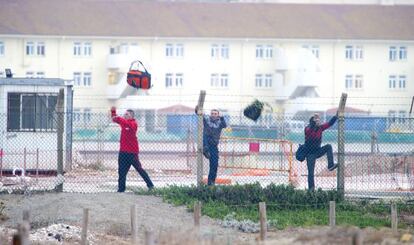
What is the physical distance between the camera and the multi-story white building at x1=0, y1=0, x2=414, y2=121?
2657 inches

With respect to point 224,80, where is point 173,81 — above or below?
below

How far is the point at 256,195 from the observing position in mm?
18953

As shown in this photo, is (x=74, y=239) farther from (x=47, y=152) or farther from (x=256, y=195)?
(x=47, y=152)

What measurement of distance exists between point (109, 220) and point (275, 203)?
3472mm

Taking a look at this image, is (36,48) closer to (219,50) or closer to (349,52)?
(219,50)

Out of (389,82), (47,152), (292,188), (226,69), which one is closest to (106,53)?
(226,69)

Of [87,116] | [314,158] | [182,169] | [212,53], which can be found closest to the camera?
[314,158]

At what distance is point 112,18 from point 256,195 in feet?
172

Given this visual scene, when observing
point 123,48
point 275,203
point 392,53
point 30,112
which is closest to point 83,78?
point 123,48

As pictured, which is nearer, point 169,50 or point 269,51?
point 169,50

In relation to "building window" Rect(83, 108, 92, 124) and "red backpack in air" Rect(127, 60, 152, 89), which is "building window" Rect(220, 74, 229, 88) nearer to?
"building window" Rect(83, 108, 92, 124)

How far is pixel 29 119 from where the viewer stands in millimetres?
25781

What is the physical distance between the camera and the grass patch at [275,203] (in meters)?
18.2

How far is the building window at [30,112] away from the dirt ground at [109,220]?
21.2ft
